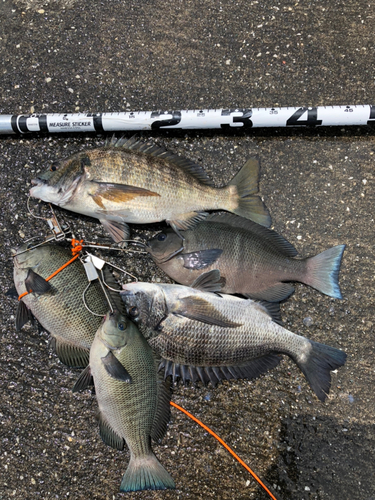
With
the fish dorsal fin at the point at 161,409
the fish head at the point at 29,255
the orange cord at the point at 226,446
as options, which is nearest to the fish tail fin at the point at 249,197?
the fish dorsal fin at the point at 161,409

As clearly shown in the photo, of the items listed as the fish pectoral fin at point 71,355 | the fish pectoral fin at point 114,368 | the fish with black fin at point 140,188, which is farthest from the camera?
the fish pectoral fin at point 71,355

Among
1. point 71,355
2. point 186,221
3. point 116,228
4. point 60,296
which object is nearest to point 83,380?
point 71,355

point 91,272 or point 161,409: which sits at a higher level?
point 91,272

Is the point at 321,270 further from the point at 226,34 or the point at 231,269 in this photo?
the point at 226,34

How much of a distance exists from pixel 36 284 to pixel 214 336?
3.38 feet

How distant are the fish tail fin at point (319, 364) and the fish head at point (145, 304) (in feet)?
2.78

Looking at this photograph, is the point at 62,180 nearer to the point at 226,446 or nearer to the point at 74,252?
the point at 74,252

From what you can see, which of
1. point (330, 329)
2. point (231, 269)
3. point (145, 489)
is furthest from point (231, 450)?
point (231, 269)

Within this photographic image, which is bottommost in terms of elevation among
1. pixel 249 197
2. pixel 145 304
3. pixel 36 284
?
pixel 145 304

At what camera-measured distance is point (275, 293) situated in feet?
7.03

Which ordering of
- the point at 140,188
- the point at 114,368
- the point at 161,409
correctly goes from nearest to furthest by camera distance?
1. the point at 114,368
2. the point at 140,188
3. the point at 161,409

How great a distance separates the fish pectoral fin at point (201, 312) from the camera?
200 cm

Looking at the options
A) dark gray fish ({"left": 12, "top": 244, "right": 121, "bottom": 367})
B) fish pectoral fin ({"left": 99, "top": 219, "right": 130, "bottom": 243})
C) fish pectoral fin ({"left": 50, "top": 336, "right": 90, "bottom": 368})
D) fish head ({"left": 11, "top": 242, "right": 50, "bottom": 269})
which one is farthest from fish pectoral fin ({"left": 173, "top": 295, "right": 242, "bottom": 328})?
fish head ({"left": 11, "top": 242, "right": 50, "bottom": 269})

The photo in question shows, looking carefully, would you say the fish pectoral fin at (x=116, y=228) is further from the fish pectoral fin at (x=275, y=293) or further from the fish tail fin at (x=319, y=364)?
the fish tail fin at (x=319, y=364)
